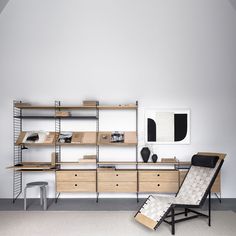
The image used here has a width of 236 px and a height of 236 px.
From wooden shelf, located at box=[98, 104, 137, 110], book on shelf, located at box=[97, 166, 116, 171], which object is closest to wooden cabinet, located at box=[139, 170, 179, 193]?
book on shelf, located at box=[97, 166, 116, 171]

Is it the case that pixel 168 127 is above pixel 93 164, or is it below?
above

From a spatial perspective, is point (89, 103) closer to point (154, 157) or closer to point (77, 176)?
point (77, 176)

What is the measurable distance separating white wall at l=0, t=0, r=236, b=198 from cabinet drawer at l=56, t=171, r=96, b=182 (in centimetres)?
117

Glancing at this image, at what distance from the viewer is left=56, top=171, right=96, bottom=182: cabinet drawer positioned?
172 inches

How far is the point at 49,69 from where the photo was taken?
4.82 m

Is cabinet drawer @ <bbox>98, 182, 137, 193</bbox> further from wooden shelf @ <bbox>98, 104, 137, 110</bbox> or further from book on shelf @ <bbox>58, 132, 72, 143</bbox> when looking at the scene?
wooden shelf @ <bbox>98, 104, 137, 110</bbox>

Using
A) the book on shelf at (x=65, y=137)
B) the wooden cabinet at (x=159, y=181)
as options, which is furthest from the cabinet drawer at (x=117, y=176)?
the book on shelf at (x=65, y=137)

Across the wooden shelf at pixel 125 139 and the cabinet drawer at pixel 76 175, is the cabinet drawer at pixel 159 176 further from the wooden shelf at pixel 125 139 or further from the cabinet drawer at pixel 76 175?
the cabinet drawer at pixel 76 175

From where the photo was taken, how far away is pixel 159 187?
435 centimetres

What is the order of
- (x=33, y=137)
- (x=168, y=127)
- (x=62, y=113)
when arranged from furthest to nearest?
(x=168, y=127) → (x=33, y=137) → (x=62, y=113)

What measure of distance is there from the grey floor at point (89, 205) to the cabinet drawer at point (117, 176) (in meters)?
0.44

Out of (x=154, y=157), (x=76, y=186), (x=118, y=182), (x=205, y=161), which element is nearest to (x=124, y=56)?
(x=154, y=157)

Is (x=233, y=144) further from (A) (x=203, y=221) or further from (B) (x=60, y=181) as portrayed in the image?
(B) (x=60, y=181)

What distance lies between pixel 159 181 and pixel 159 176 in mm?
90
